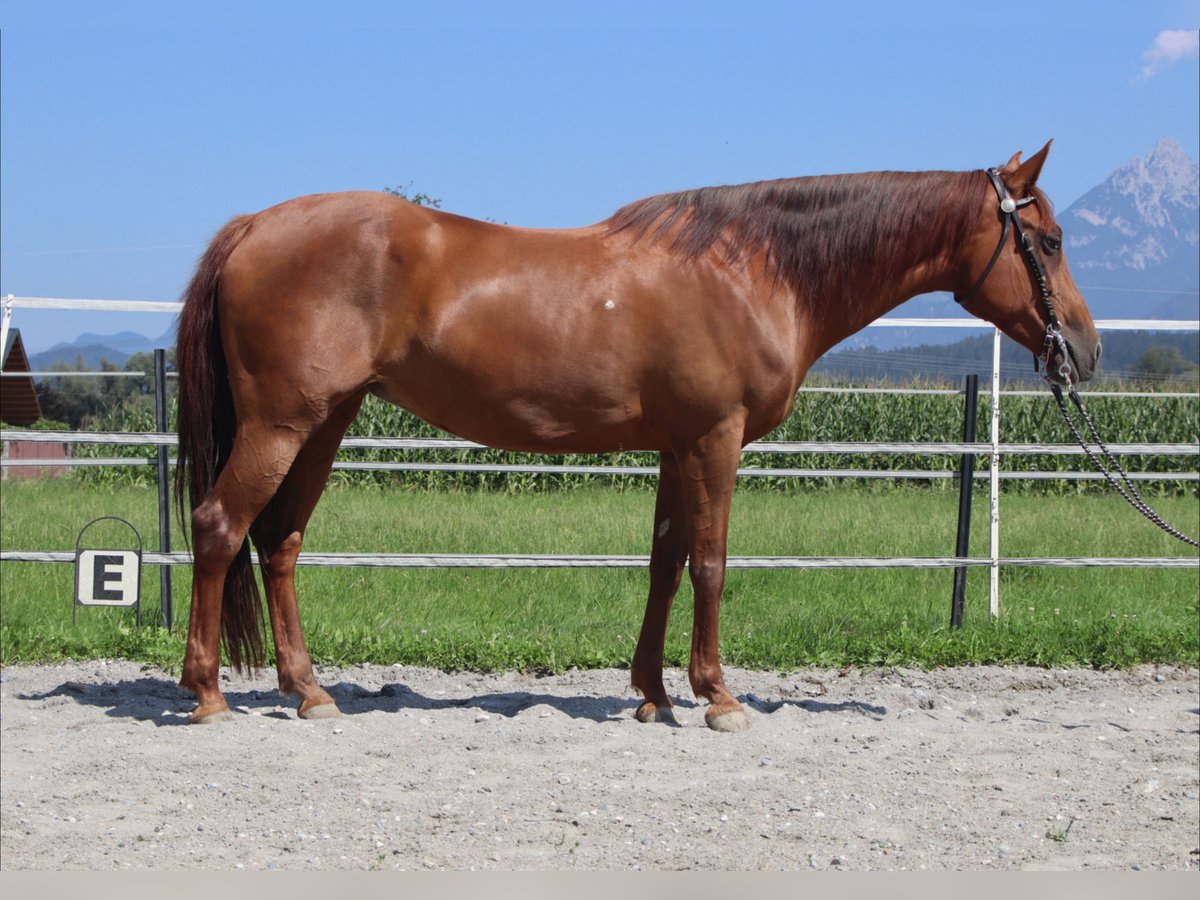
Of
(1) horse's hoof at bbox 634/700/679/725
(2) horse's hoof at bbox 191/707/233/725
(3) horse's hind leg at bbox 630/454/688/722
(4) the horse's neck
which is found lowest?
(1) horse's hoof at bbox 634/700/679/725

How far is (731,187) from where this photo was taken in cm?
450

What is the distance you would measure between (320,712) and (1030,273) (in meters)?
3.37

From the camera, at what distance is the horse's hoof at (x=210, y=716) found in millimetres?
4309

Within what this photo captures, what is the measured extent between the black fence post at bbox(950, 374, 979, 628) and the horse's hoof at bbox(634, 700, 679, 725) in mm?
2321

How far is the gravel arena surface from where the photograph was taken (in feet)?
10.3

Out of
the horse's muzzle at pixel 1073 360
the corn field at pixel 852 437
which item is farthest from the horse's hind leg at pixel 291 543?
the corn field at pixel 852 437

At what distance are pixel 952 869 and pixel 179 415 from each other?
10.7 ft

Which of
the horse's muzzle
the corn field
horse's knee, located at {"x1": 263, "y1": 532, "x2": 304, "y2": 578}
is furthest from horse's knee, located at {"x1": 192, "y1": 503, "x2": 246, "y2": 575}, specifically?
the corn field

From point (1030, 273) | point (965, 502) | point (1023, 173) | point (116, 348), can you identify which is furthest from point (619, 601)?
point (116, 348)

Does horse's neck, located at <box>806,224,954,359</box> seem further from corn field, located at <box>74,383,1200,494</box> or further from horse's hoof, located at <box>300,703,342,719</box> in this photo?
corn field, located at <box>74,383,1200,494</box>

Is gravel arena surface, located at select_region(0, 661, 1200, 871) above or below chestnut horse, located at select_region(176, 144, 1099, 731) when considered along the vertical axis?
below

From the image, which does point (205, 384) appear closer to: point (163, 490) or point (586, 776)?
point (163, 490)

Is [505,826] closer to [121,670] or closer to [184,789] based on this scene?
[184,789]

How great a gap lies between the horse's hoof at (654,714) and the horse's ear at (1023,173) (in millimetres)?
2542
